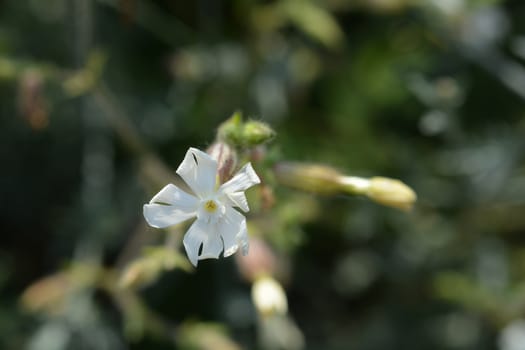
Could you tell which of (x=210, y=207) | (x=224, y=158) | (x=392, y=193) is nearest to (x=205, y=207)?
(x=210, y=207)

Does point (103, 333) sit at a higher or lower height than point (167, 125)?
lower

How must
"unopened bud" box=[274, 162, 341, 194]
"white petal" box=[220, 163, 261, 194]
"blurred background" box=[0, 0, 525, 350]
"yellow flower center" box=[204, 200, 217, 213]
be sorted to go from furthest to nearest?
1. "blurred background" box=[0, 0, 525, 350]
2. "unopened bud" box=[274, 162, 341, 194]
3. "yellow flower center" box=[204, 200, 217, 213]
4. "white petal" box=[220, 163, 261, 194]

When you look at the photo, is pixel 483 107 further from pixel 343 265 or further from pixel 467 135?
pixel 343 265

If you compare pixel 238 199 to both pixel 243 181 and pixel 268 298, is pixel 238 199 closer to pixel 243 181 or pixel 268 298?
pixel 243 181

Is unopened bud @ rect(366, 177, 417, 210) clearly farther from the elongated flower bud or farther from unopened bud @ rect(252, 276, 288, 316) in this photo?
unopened bud @ rect(252, 276, 288, 316)

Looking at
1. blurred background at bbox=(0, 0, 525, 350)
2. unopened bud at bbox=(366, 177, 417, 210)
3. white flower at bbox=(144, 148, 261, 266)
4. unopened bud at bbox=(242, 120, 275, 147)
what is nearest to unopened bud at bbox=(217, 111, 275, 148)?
unopened bud at bbox=(242, 120, 275, 147)

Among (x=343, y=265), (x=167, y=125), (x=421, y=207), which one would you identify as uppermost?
(x=167, y=125)

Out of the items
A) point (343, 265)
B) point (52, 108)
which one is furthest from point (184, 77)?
point (343, 265)
